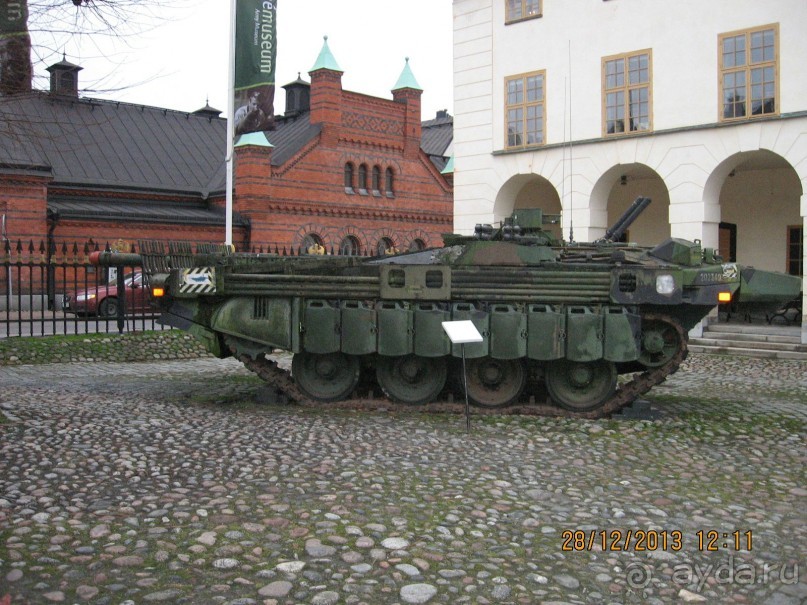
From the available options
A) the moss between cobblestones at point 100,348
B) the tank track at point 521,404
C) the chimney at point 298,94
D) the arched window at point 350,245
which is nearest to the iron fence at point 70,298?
the moss between cobblestones at point 100,348

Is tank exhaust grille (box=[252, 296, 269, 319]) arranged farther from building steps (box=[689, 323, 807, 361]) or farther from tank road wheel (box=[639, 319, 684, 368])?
building steps (box=[689, 323, 807, 361])

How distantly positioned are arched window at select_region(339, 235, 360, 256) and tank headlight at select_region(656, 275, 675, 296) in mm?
26793

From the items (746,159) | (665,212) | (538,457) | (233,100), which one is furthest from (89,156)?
(538,457)

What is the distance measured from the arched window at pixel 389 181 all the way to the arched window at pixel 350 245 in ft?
10.1

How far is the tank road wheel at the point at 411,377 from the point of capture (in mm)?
10133

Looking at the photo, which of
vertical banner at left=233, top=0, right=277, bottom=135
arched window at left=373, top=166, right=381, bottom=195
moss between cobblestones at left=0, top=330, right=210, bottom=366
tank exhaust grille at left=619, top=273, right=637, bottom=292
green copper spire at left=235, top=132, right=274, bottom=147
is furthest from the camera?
arched window at left=373, top=166, right=381, bottom=195

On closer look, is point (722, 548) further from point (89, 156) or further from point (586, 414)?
point (89, 156)

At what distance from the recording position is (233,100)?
63.5 ft

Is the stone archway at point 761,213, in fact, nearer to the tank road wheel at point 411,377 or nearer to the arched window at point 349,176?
the tank road wheel at point 411,377

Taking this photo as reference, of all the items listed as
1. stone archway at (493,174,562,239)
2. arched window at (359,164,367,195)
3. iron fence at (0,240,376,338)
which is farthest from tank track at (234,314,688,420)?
arched window at (359,164,367,195)

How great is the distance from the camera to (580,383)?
9844mm

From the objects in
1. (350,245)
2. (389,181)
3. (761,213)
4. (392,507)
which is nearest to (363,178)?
(389,181)

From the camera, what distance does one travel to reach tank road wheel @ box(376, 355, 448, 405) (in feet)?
33.2

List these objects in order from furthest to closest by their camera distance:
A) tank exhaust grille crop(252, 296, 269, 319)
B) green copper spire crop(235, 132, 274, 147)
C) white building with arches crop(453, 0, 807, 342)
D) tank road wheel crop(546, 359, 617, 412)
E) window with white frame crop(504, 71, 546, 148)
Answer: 1. green copper spire crop(235, 132, 274, 147)
2. window with white frame crop(504, 71, 546, 148)
3. white building with arches crop(453, 0, 807, 342)
4. tank exhaust grille crop(252, 296, 269, 319)
5. tank road wheel crop(546, 359, 617, 412)
